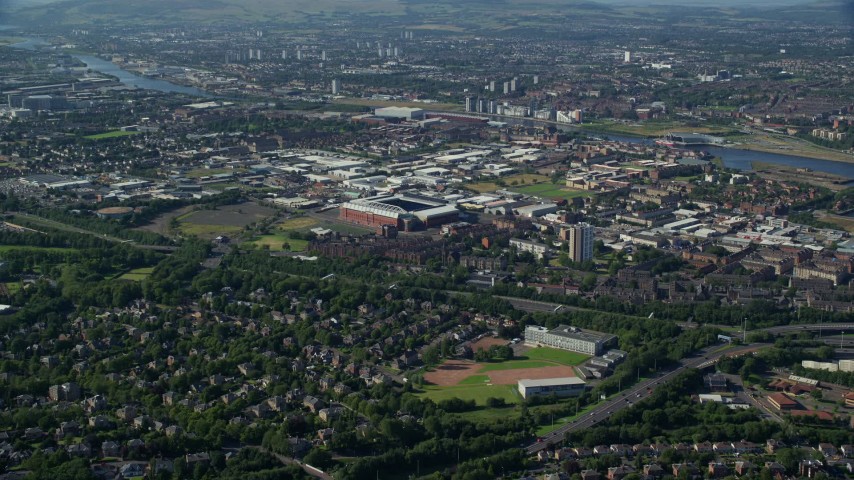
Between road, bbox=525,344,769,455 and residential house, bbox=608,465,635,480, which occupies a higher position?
residential house, bbox=608,465,635,480

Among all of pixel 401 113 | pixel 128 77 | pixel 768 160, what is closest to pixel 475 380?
pixel 768 160

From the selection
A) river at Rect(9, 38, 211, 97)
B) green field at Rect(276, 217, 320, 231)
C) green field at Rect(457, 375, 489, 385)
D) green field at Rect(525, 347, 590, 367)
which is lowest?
river at Rect(9, 38, 211, 97)

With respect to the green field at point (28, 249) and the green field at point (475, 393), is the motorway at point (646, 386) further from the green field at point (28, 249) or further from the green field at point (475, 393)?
the green field at point (28, 249)

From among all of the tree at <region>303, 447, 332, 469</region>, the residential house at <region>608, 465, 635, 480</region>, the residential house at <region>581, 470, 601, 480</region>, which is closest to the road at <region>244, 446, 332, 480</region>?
the tree at <region>303, 447, 332, 469</region>

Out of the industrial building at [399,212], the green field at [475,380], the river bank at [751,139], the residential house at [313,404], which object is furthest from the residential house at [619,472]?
the river bank at [751,139]

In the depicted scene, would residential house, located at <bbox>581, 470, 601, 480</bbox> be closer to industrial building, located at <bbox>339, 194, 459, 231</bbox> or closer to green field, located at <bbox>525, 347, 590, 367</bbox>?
green field, located at <bbox>525, 347, 590, 367</bbox>

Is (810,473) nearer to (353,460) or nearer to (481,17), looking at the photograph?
(353,460)

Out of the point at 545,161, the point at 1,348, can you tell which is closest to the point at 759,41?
the point at 545,161

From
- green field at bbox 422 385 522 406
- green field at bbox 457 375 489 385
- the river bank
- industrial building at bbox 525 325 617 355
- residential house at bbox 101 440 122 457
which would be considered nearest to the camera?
residential house at bbox 101 440 122 457
